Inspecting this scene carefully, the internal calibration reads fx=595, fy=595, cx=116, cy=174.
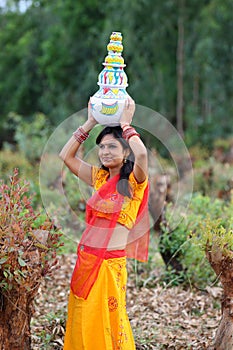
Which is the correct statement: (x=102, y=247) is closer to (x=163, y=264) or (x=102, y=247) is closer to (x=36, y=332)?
(x=36, y=332)

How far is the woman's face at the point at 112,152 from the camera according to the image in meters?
2.81

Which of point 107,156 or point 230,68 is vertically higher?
point 230,68

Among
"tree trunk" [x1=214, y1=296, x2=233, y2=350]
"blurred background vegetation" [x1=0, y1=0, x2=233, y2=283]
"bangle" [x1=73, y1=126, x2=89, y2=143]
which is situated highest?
"blurred background vegetation" [x1=0, y1=0, x2=233, y2=283]

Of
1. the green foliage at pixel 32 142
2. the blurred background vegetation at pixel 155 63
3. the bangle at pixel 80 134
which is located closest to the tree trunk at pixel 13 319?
the bangle at pixel 80 134

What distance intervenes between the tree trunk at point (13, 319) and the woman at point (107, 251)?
0.22 meters

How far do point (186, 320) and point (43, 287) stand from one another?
3.75 feet

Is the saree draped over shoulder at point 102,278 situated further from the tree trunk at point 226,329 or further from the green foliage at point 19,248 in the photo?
the tree trunk at point 226,329

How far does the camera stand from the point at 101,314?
2.80 metres

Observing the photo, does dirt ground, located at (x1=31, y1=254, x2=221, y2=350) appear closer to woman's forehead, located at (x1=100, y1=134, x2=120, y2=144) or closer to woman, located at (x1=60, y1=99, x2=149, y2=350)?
woman, located at (x1=60, y1=99, x2=149, y2=350)

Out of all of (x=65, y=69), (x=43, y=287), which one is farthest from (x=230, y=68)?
(x=43, y=287)

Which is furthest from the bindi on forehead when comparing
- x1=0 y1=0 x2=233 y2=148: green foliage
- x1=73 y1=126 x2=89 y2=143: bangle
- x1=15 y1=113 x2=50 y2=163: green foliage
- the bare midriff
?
x1=0 y1=0 x2=233 y2=148: green foliage

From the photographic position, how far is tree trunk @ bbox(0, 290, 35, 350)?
9.24 ft

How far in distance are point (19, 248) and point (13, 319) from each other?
38 cm

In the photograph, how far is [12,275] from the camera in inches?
106
